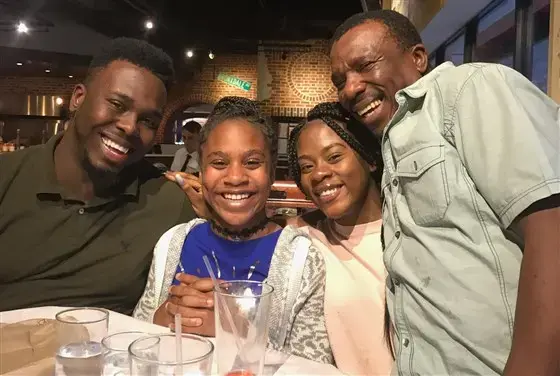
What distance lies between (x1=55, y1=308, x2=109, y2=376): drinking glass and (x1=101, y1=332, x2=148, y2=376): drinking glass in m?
0.02

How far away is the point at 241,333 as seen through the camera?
987 mm

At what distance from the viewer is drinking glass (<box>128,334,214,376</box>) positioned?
819 mm

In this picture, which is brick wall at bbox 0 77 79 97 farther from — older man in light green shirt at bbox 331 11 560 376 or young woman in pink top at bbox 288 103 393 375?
older man in light green shirt at bbox 331 11 560 376

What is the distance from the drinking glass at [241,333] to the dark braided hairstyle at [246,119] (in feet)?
2.36

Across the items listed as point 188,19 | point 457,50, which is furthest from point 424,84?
point 188,19

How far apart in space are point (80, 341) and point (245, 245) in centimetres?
66

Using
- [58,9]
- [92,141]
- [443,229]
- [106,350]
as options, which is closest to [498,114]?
[443,229]

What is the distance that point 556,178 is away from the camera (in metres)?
0.88

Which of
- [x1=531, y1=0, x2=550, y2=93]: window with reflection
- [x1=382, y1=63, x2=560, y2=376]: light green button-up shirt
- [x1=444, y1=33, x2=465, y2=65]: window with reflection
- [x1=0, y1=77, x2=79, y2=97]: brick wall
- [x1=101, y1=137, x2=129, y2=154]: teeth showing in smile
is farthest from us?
[x1=0, y1=77, x2=79, y2=97]: brick wall

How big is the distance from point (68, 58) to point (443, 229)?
9.83m

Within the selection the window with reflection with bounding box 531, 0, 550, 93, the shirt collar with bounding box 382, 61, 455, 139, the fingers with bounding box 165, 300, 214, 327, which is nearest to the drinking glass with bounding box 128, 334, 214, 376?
the fingers with bounding box 165, 300, 214, 327

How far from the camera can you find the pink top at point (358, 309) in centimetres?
145

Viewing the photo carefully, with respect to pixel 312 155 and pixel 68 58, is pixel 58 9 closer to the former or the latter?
pixel 68 58

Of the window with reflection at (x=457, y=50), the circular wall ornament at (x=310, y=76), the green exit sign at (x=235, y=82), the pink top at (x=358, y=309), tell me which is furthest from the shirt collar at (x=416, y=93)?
the green exit sign at (x=235, y=82)
